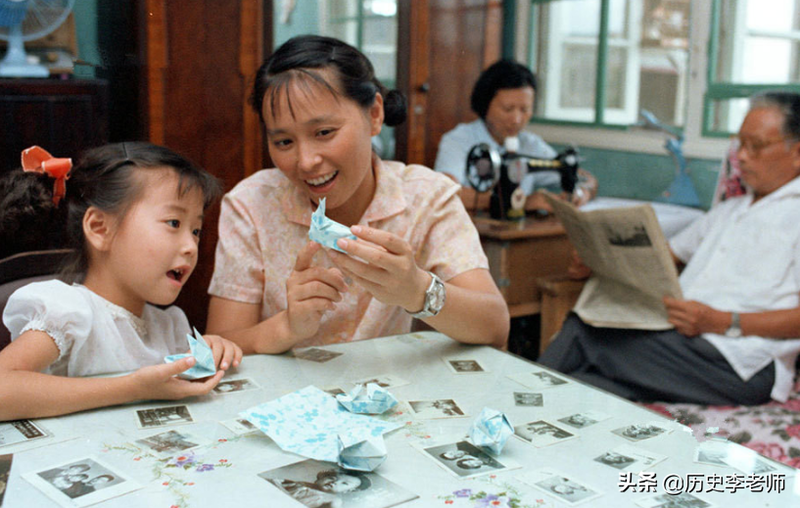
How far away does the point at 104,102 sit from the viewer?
2.37 metres

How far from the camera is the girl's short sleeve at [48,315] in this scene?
3.73ft

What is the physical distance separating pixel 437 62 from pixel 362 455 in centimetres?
291

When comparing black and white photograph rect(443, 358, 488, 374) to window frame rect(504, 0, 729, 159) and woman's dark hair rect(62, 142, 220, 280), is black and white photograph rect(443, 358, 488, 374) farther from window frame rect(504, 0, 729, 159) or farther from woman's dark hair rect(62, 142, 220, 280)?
window frame rect(504, 0, 729, 159)

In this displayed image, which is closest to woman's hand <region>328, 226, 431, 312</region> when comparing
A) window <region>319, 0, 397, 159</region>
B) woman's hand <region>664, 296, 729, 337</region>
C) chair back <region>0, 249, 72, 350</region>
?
chair back <region>0, 249, 72, 350</region>

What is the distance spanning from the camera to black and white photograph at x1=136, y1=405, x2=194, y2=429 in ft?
3.34

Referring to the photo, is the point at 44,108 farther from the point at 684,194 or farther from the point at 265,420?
the point at 684,194

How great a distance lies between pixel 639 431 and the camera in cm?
102

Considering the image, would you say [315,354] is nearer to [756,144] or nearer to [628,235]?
[628,235]

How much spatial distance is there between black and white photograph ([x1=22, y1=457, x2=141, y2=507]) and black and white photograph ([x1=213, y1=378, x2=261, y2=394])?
0.28 metres

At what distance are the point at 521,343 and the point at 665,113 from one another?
4.39 feet

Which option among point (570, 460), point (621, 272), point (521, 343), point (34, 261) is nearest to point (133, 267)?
point (34, 261)

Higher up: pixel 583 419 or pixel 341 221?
pixel 341 221

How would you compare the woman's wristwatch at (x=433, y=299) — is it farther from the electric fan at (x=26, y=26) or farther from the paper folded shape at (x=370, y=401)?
the electric fan at (x=26, y=26)

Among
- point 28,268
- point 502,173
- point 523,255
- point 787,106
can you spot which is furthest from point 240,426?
point 502,173
